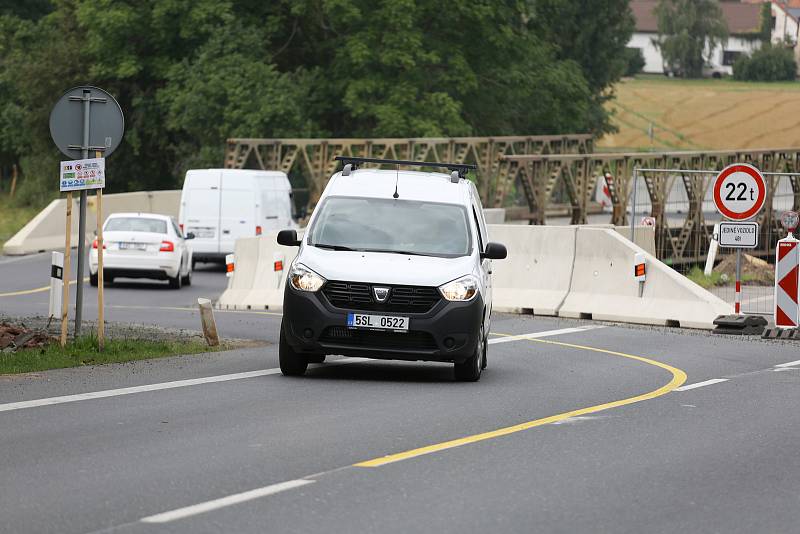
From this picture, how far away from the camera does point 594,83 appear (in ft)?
251

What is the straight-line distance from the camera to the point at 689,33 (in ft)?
379

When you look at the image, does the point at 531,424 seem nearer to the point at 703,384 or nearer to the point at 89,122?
the point at 703,384

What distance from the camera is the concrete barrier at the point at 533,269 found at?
25078 millimetres

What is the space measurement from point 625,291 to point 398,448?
14.4m

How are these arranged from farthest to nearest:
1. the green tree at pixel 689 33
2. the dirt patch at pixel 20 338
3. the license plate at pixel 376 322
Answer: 1. the green tree at pixel 689 33
2. the dirt patch at pixel 20 338
3. the license plate at pixel 376 322

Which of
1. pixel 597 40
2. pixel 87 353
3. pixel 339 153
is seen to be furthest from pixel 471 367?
pixel 597 40

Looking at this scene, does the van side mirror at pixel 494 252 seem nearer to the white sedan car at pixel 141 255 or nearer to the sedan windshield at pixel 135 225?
the white sedan car at pixel 141 255

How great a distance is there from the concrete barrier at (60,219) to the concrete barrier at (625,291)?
815 inches

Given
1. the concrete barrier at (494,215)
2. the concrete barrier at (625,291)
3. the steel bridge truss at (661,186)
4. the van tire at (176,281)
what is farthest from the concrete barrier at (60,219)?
the concrete barrier at (625,291)

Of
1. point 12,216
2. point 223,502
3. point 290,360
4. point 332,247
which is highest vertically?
point 332,247

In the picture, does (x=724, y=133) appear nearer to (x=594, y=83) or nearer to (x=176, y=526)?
(x=594, y=83)

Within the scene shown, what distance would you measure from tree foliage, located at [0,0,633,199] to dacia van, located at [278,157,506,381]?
4064 centimetres

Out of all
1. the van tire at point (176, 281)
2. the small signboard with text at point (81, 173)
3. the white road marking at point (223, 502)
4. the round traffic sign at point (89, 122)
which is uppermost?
the round traffic sign at point (89, 122)

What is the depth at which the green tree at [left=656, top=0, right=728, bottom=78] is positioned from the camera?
113m
